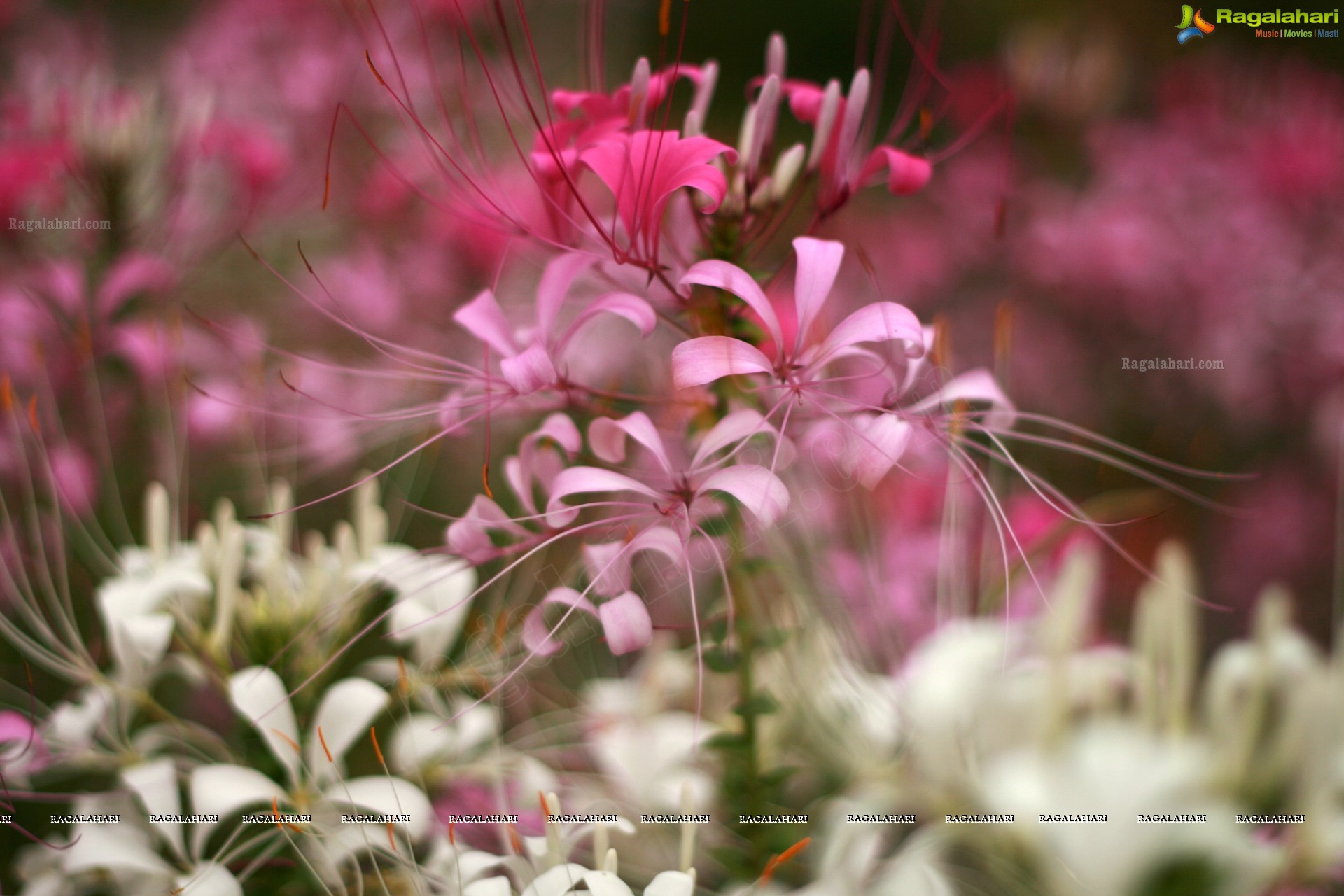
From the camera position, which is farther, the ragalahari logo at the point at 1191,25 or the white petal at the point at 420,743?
the ragalahari logo at the point at 1191,25

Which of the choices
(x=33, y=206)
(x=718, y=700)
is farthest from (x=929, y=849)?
(x=33, y=206)

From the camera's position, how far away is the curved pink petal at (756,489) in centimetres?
31

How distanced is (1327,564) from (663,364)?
0.83 meters

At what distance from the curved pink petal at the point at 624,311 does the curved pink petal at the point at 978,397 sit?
13cm

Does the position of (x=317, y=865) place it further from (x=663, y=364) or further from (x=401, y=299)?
(x=401, y=299)

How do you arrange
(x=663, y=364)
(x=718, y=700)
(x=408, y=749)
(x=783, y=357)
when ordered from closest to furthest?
(x=783, y=357)
(x=408, y=749)
(x=718, y=700)
(x=663, y=364)

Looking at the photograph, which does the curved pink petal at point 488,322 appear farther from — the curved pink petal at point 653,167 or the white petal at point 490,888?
the white petal at point 490,888

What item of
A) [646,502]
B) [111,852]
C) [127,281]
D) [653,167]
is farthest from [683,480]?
[127,281]

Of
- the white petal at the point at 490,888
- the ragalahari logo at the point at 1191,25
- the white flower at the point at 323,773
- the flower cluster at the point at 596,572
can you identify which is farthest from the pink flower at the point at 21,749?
the ragalahari logo at the point at 1191,25

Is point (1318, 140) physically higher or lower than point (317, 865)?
higher

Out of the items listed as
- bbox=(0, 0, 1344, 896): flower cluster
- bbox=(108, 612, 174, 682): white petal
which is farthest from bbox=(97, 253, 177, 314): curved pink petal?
bbox=(108, 612, 174, 682): white petal

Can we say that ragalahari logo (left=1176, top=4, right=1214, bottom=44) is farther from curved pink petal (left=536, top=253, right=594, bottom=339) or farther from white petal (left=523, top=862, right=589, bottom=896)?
white petal (left=523, top=862, right=589, bottom=896)

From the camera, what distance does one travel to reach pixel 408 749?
18.2 inches

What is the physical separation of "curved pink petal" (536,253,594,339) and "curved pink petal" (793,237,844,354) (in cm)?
11
